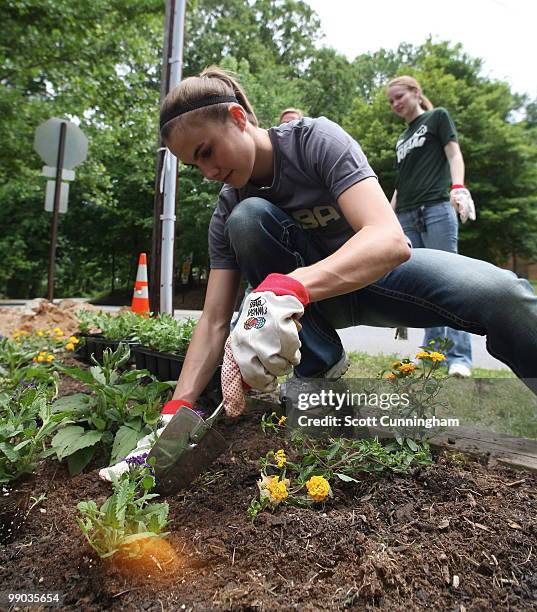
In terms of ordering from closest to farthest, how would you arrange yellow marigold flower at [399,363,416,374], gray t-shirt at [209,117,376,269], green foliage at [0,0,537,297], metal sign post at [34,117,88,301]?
gray t-shirt at [209,117,376,269]
yellow marigold flower at [399,363,416,374]
metal sign post at [34,117,88,301]
green foliage at [0,0,537,297]

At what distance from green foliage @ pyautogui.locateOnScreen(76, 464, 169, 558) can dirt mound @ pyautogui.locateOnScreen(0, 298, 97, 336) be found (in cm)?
345

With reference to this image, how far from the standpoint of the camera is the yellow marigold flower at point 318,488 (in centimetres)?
129

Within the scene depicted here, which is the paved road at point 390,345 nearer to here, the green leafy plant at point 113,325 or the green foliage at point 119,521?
the green leafy plant at point 113,325

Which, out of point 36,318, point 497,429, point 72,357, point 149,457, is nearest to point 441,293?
point 497,429

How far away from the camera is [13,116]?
9820 millimetres

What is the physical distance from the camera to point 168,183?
4.40 metres

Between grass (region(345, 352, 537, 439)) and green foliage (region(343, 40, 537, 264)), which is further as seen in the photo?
green foliage (region(343, 40, 537, 264))

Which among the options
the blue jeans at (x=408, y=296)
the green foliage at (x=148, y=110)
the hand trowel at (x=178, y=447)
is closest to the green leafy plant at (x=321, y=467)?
the hand trowel at (x=178, y=447)

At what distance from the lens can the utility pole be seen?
4402 millimetres

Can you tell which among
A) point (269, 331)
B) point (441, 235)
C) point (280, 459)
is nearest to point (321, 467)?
point (280, 459)

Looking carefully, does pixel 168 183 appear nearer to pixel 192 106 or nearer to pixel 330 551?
pixel 192 106

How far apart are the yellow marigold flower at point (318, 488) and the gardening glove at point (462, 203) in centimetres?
202

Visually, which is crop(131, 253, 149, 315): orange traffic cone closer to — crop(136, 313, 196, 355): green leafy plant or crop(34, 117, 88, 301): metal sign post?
crop(34, 117, 88, 301): metal sign post

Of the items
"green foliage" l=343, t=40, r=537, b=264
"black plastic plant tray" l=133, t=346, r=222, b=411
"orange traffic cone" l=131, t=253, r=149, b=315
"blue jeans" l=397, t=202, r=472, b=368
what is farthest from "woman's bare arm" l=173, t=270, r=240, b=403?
"green foliage" l=343, t=40, r=537, b=264
